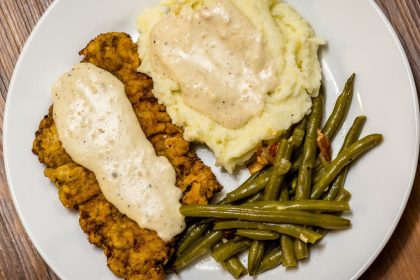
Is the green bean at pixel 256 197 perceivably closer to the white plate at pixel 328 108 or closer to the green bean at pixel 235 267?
the white plate at pixel 328 108

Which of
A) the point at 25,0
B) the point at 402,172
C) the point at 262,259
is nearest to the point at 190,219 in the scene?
the point at 262,259

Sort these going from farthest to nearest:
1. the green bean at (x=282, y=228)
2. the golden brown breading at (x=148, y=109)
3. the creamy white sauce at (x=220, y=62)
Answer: the golden brown breading at (x=148, y=109)
the creamy white sauce at (x=220, y=62)
the green bean at (x=282, y=228)

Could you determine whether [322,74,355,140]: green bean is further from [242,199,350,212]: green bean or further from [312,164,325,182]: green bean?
[242,199,350,212]: green bean

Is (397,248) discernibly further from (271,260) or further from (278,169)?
(278,169)

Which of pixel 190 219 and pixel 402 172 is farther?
pixel 190 219

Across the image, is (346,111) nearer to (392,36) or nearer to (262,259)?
(392,36)

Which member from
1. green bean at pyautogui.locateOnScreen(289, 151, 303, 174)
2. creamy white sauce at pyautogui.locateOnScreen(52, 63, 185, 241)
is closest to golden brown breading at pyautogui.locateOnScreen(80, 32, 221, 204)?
creamy white sauce at pyautogui.locateOnScreen(52, 63, 185, 241)

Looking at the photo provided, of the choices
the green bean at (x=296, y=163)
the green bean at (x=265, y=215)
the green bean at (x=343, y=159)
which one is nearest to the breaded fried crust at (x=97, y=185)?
the green bean at (x=265, y=215)
